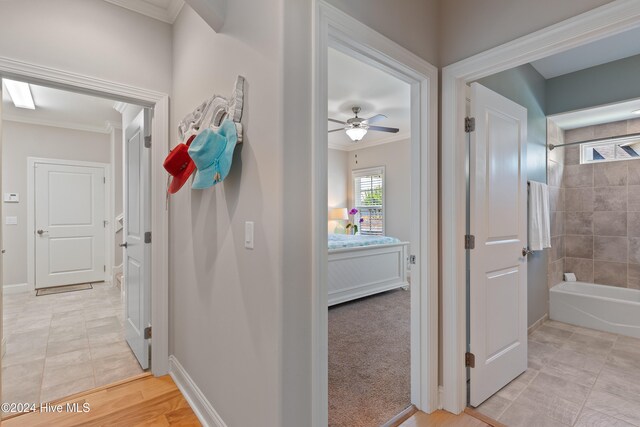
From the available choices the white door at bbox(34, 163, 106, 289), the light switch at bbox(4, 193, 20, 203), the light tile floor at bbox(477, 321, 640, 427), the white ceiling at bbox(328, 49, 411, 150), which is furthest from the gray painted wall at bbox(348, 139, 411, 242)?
the light switch at bbox(4, 193, 20, 203)

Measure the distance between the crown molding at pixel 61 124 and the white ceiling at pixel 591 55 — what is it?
5.98 metres

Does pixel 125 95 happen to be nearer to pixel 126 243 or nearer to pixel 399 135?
pixel 126 243

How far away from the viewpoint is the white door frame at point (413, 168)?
1.27m

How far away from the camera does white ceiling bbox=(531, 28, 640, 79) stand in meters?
2.51

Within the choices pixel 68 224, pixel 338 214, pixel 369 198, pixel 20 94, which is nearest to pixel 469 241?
pixel 338 214

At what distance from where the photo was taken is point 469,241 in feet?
6.18

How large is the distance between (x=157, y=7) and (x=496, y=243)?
9.84ft

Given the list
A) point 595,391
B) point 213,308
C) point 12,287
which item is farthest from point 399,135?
point 12,287

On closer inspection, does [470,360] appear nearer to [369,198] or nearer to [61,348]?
[61,348]

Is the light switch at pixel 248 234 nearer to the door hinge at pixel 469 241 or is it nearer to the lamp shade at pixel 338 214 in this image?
the door hinge at pixel 469 241

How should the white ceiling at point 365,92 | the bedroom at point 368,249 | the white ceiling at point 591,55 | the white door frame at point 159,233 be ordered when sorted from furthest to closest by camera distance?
the white ceiling at point 365,92 < the white ceiling at point 591,55 < the white door frame at point 159,233 < the bedroom at point 368,249

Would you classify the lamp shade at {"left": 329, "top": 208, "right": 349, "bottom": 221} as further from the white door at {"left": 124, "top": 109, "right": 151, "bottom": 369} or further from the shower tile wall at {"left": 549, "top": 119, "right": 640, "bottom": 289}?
the white door at {"left": 124, "top": 109, "right": 151, "bottom": 369}

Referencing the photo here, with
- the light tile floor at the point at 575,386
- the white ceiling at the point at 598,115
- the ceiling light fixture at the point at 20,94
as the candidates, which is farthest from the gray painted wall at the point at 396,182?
the ceiling light fixture at the point at 20,94

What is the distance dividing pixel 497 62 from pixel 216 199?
1778 mm
